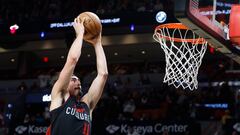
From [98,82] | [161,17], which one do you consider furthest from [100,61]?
[161,17]

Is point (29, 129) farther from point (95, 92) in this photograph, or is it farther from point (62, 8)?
point (95, 92)

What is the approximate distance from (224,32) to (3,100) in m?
13.6

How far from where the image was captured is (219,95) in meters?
14.0

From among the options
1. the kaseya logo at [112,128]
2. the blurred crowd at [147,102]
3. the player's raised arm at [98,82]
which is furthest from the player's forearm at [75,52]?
the kaseya logo at [112,128]

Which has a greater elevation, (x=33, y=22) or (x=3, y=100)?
(x=33, y=22)

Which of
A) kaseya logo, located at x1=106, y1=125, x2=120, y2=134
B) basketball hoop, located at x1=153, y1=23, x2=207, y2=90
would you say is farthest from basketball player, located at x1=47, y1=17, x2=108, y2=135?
kaseya logo, located at x1=106, y1=125, x2=120, y2=134

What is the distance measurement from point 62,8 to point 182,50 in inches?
473

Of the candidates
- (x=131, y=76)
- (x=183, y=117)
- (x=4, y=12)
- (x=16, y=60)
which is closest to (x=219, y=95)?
(x=183, y=117)

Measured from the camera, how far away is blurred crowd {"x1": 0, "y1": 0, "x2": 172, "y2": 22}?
17156 millimetres

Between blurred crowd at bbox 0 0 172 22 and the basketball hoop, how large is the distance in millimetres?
8048

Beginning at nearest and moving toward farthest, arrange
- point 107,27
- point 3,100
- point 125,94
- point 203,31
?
1. point 203,31
2. point 125,94
3. point 107,27
4. point 3,100

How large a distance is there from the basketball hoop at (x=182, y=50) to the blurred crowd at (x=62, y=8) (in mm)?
8048

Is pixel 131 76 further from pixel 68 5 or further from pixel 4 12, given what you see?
pixel 4 12

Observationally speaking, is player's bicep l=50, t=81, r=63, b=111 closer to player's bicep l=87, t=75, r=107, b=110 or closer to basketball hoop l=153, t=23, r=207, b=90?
player's bicep l=87, t=75, r=107, b=110
